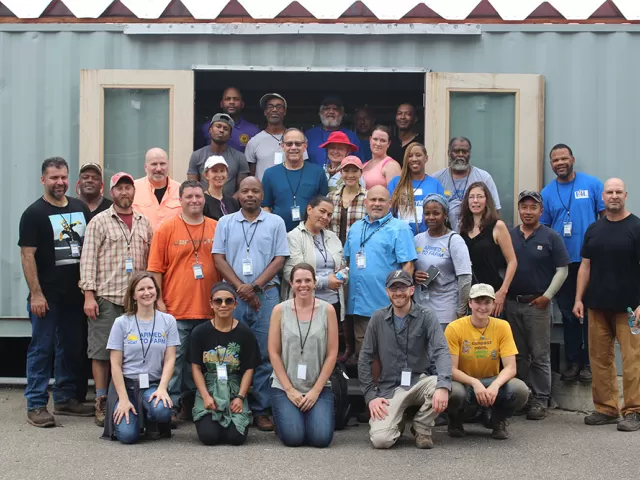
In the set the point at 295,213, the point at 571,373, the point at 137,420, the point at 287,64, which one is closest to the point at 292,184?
the point at 295,213

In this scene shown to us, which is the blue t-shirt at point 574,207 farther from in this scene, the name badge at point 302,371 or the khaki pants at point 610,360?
the name badge at point 302,371

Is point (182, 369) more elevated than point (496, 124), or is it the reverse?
point (496, 124)

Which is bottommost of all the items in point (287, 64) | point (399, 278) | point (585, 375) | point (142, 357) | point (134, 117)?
point (585, 375)

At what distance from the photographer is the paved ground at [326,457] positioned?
210 inches

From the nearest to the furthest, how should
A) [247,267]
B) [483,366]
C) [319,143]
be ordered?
1. [483,366]
2. [247,267]
3. [319,143]

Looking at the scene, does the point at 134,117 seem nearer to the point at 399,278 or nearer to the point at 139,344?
the point at 139,344

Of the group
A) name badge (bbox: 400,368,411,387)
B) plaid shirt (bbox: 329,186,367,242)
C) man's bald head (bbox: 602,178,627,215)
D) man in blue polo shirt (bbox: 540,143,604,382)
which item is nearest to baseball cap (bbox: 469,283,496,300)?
name badge (bbox: 400,368,411,387)

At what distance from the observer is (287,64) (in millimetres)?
8109

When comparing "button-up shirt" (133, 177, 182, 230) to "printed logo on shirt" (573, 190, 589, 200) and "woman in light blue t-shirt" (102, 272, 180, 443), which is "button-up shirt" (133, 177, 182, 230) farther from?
"printed logo on shirt" (573, 190, 589, 200)

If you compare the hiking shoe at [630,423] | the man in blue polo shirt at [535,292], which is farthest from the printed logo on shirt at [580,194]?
the hiking shoe at [630,423]

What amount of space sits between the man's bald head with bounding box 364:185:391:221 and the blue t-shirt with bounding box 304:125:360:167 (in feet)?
5.09

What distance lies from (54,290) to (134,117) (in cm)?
194

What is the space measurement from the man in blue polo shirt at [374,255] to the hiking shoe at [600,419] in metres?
1.67

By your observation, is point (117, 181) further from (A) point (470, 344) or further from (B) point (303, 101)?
(B) point (303, 101)
